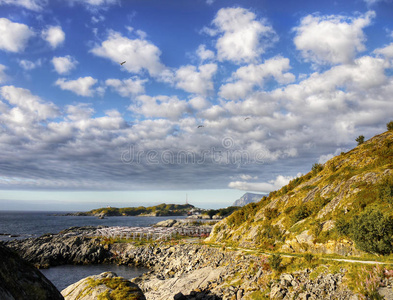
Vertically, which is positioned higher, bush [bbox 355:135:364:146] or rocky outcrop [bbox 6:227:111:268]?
bush [bbox 355:135:364:146]

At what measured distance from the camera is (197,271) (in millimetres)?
34000

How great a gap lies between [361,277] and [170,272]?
113 ft

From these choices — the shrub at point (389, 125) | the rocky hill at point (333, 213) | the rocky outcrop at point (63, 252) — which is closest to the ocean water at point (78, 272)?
the rocky outcrop at point (63, 252)

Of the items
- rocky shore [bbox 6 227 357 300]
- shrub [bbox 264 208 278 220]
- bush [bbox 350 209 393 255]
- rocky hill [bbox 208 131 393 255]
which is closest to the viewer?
rocky shore [bbox 6 227 357 300]

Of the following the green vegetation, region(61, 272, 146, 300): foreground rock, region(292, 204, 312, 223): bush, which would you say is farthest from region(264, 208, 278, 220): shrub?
region(61, 272, 146, 300): foreground rock

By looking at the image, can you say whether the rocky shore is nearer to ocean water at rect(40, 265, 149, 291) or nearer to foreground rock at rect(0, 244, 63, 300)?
ocean water at rect(40, 265, 149, 291)

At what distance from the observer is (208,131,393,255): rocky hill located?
75.9ft

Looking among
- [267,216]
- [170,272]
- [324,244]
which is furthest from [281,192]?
[170,272]

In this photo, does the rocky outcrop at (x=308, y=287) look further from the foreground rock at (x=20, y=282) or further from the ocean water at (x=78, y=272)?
the ocean water at (x=78, y=272)

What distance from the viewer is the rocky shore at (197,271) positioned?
1998 cm

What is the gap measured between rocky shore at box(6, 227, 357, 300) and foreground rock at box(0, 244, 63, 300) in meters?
19.3

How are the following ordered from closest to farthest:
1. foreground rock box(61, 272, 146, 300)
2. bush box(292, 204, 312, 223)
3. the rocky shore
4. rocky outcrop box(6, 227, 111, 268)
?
foreground rock box(61, 272, 146, 300)
the rocky shore
bush box(292, 204, 312, 223)
rocky outcrop box(6, 227, 111, 268)

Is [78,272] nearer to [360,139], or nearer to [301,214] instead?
[301,214]

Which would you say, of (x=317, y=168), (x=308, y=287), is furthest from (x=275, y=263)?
(x=317, y=168)
